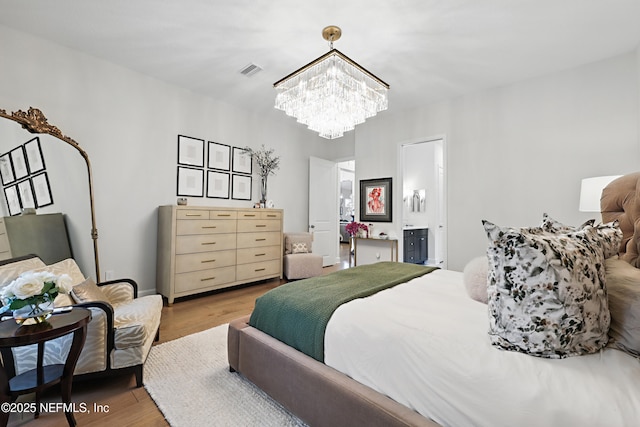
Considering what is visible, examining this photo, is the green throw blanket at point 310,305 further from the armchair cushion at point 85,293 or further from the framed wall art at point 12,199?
the framed wall art at point 12,199

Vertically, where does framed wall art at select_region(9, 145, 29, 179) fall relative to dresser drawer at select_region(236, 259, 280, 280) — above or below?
above

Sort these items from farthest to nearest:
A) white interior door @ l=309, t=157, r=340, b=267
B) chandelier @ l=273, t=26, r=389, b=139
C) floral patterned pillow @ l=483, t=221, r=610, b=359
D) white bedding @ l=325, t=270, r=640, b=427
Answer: white interior door @ l=309, t=157, r=340, b=267
chandelier @ l=273, t=26, r=389, b=139
floral patterned pillow @ l=483, t=221, r=610, b=359
white bedding @ l=325, t=270, r=640, b=427

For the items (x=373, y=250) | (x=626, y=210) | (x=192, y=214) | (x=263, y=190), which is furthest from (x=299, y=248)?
(x=626, y=210)

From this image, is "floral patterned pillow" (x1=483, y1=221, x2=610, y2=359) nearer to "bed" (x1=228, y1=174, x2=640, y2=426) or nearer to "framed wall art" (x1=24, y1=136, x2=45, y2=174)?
"bed" (x1=228, y1=174, x2=640, y2=426)

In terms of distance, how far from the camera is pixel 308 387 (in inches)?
53.3

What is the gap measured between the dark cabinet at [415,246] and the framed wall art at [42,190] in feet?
16.4

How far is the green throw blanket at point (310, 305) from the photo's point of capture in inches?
57.1

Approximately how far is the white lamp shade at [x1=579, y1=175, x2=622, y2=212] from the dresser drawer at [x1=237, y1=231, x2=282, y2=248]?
3.69 m

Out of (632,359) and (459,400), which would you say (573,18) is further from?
(459,400)

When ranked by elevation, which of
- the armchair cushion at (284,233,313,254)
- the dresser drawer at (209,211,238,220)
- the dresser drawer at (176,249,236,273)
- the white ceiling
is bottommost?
the dresser drawer at (176,249,236,273)

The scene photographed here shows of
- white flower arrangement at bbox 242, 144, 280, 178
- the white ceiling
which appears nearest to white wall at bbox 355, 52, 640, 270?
the white ceiling

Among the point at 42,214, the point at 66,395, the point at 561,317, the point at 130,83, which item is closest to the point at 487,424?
the point at 561,317

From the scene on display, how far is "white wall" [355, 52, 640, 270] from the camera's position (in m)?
3.00

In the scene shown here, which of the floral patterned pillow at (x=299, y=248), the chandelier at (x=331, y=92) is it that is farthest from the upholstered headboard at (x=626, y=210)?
the floral patterned pillow at (x=299, y=248)
